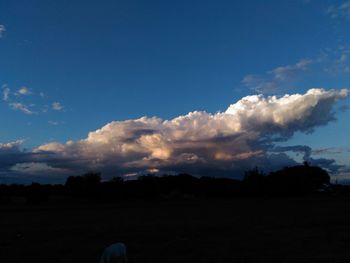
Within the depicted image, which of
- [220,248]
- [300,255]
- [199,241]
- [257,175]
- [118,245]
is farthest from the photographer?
[257,175]

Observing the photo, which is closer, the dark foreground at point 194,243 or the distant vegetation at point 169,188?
the dark foreground at point 194,243

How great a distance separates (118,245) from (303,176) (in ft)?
429

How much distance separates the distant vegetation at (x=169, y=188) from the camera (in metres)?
121

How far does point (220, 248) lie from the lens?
26672 millimetres

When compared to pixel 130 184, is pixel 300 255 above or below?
below

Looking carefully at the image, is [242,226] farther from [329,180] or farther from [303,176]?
[329,180]

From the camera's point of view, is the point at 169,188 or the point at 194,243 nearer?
the point at 194,243

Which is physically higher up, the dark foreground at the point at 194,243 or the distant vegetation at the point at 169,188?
the distant vegetation at the point at 169,188

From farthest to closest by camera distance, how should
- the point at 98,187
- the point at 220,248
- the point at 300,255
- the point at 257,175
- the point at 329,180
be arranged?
the point at 329,180 < the point at 257,175 < the point at 98,187 < the point at 220,248 < the point at 300,255

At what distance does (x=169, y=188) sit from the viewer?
481 feet

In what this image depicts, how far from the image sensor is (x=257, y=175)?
141 meters

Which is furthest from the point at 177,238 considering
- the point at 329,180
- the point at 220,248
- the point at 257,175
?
A: the point at 329,180

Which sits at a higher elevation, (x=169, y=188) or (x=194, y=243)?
(x=169, y=188)

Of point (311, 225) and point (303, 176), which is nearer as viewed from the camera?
point (311, 225)
